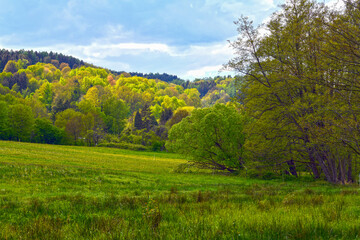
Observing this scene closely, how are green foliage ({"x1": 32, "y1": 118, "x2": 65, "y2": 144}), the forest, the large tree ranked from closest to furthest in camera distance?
the forest
the large tree
green foliage ({"x1": 32, "y1": 118, "x2": 65, "y2": 144})

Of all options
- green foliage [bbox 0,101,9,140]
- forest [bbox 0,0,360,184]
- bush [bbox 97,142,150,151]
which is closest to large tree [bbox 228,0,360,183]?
forest [bbox 0,0,360,184]

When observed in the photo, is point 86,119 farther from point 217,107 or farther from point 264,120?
point 264,120

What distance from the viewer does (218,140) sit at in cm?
3516

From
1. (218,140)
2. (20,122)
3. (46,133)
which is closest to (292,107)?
(218,140)

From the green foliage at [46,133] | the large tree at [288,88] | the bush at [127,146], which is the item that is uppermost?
the large tree at [288,88]

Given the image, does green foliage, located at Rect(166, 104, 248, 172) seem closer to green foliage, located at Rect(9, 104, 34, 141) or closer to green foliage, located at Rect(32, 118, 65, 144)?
green foliage, located at Rect(9, 104, 34, 141)

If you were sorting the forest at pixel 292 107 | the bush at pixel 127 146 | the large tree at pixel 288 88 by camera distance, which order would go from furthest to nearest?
the bush at pixel 127 146, the large tree at pixel 288 88, the forest at pixel 292 107

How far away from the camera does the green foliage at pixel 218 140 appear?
3431 centimetres

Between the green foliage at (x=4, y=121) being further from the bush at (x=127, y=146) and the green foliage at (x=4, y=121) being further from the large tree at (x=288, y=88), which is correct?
the large tree at (x=288, y=88)

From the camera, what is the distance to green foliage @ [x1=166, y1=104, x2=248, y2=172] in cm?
3431

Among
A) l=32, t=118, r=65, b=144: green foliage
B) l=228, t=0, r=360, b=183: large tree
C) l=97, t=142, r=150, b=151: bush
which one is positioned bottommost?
l=97, t=142, r=150, b=151: bush

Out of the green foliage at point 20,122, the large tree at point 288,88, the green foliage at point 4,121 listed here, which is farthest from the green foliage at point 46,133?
the large tree at point 288,88

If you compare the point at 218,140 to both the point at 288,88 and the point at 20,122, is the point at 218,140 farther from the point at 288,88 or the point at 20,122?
the point at 20,122

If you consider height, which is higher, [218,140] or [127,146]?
[218,140]
